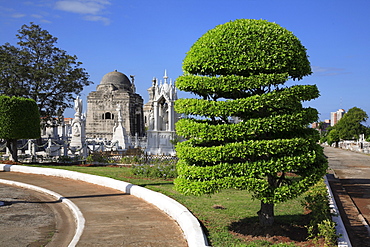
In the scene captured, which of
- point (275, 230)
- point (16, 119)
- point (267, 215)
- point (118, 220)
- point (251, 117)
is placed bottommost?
point (118, 220)

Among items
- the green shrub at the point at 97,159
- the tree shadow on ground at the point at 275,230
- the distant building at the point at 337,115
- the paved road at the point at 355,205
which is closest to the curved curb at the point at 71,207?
the tree shadow on ground at the point at 275,230

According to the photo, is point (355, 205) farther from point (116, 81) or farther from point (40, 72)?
point (116, 81)

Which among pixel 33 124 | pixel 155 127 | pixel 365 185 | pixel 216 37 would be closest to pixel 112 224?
pixel 216 37

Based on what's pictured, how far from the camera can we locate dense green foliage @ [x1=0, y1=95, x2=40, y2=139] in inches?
715

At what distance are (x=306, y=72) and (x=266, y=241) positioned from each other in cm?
301

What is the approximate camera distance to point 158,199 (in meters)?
9.25

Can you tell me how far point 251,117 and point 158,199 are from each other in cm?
411

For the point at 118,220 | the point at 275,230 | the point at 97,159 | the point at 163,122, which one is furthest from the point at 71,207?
the point at 163,122

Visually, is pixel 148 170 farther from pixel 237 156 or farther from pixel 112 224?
pixel 237 156

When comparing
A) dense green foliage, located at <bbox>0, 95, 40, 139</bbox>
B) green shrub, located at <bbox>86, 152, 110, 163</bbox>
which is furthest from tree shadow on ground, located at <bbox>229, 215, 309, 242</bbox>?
dense green foliage, located at <bbox>0, 95, 40, 139</bbox>

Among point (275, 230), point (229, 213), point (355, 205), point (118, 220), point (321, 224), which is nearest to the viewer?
point (321, 224)

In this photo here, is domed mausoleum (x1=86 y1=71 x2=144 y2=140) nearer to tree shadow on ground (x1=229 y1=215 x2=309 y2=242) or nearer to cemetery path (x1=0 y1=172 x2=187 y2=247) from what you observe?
cemetery path (x1=0 y1=172 x2=187 y2=247)

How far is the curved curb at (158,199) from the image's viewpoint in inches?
239

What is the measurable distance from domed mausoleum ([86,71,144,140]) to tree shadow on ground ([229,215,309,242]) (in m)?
46.5
